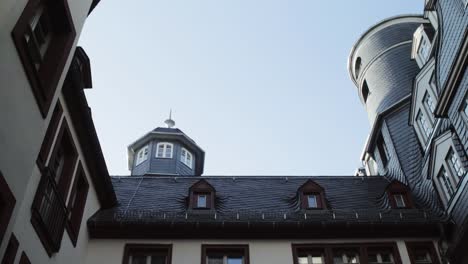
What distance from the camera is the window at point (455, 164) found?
65.1 feet

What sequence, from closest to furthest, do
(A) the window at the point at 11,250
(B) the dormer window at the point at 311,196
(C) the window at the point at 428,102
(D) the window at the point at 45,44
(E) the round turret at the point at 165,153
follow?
(D) the window at the point at 45,44 → (A) the window at the point at 11,250 → (B) the dormer window at the point at 311,196 → (C) the window at the point at 428,102 → (E) the round turret at the point at 165,153

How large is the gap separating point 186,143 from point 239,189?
460 inches

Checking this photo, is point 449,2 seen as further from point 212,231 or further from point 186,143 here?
point 186,143

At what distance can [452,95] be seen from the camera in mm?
19625

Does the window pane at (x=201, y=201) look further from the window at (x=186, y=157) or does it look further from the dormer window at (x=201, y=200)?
the window at (x=186, y=157)

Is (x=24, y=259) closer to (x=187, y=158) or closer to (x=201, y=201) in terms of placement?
(x=201, y=201)

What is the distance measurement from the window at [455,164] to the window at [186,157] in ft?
60.7

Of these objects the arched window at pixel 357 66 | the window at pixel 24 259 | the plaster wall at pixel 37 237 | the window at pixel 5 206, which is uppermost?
the arched window at pixel 357 66

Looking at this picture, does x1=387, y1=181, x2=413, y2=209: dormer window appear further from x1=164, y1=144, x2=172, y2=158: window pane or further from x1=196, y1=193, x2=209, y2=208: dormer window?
x1=164, y1=144, x2=172, y2=158: window pane

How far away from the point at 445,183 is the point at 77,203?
13.8 meters

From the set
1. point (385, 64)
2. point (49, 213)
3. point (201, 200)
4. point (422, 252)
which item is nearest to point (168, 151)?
point (201, 200)

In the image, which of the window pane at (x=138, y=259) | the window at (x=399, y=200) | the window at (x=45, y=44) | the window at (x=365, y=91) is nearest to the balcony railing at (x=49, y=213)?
the window at (x=45, y=44)

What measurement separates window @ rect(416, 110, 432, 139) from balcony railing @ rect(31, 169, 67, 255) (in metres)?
15.5

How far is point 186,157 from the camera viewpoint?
119 ft
